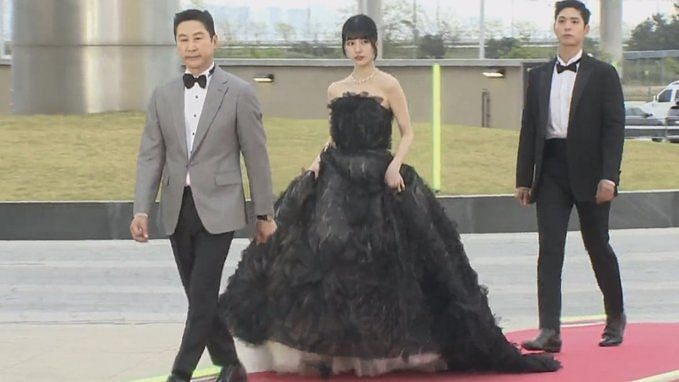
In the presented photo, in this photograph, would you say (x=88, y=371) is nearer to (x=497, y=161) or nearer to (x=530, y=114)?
(x=530, y=114)

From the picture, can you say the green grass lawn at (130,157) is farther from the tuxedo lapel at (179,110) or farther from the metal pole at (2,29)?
the metal pole at (2,29)

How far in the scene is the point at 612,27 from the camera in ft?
159

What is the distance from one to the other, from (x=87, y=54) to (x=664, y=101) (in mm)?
23402

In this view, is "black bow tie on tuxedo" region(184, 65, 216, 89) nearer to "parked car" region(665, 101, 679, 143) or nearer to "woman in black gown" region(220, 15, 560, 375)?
"woman in black gown" region(220, 15, 560, 375)

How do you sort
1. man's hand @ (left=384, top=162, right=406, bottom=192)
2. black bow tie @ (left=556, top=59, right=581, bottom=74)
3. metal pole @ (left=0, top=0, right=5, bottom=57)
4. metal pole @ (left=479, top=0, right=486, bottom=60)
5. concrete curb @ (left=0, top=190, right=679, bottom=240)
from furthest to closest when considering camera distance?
1. metal pole @ (left=479, top=0, right=486, bottom=60)
2. metal pole @ (left=0, top=0, right=5, bottom=57)
3. concrete curb @ (left=0, top=190, right=679, bottom=240)
4. black bow tie @ (left=556, top=59, right=581, bottom=74)
5. man's hand @ (left=384, top=162, right=406, bottom=192)

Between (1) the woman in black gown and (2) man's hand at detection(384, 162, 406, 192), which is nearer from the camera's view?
(1) the woman in black gown

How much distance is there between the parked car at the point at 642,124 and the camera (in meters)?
34.3

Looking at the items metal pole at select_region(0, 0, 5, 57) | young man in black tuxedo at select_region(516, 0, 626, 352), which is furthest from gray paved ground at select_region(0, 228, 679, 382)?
metal pole at select_region(0, 0, 5, 57)

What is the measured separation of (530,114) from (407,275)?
4.38 ft

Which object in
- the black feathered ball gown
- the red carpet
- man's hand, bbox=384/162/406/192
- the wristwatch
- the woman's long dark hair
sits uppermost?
the woman's long dark hair

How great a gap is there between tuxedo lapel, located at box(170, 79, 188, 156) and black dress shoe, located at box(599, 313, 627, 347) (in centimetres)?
280

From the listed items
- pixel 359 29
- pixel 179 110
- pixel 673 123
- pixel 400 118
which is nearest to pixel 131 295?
pixel 400 118

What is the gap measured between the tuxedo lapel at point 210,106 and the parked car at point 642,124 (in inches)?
1063

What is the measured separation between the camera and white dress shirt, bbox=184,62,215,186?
6512 millimetres
